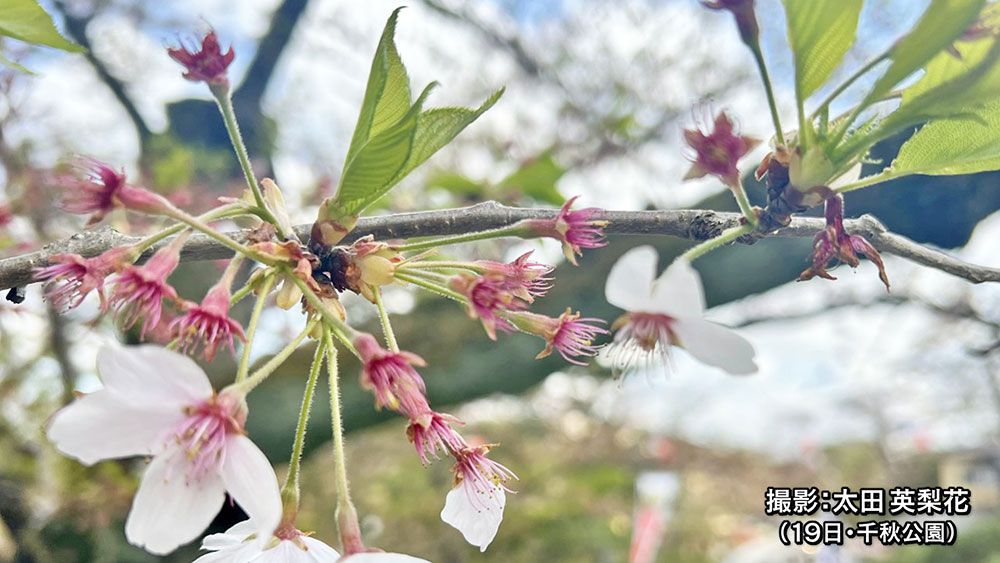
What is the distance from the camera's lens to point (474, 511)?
55cm

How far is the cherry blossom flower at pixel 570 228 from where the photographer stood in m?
0.52

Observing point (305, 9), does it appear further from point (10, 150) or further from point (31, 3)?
point (31, 3)

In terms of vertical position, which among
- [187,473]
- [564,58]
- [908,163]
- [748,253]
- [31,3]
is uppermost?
[564,58]

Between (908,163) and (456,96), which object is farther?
(456,96)

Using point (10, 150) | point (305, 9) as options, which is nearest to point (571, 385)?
point (305, 9)

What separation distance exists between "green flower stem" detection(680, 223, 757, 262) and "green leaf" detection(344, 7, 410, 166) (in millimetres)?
222

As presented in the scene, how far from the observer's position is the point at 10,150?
6.32ft

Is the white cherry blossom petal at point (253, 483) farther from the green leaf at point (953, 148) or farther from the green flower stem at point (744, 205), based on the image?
the green leaf at point (953, 148)

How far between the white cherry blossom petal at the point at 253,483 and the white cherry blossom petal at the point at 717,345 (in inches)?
10.3

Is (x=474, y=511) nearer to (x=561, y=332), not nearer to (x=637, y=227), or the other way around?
(x=561, y=332)

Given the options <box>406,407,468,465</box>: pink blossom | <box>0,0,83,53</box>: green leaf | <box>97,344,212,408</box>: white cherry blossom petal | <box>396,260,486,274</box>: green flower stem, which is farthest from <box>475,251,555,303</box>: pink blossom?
<box>0,0,83,53</box>: green leaf

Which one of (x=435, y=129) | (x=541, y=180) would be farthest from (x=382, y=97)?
(x=541, y=180)

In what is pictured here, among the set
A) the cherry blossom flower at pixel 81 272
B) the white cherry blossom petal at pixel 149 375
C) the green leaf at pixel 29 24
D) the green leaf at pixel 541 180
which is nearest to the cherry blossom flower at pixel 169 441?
the white cherry blossom petal at pixel 149 375

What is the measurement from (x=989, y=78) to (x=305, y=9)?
277cm
